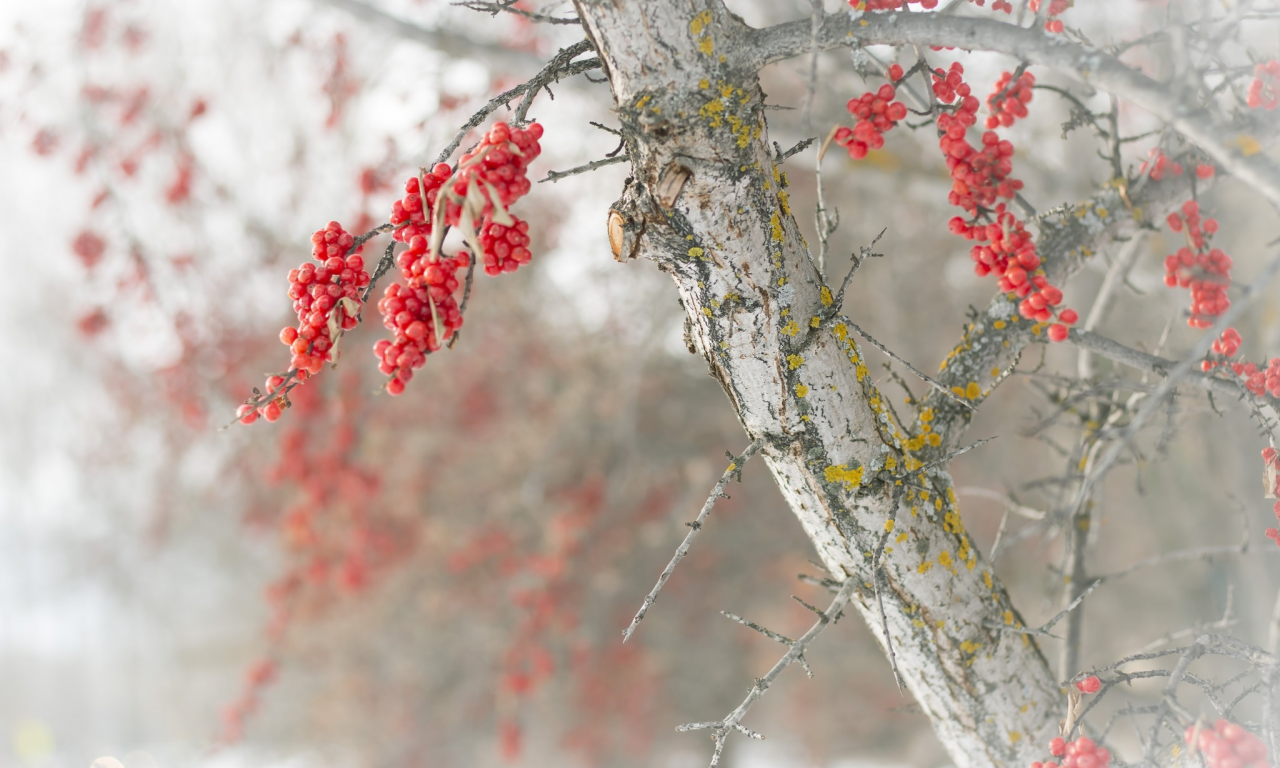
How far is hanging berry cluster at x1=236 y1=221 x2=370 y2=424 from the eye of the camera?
2.97 feet

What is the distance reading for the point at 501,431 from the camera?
5016mm

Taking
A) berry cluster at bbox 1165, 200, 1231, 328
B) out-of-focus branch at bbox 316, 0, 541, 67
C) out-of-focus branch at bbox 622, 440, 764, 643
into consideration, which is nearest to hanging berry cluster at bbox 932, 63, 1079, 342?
berry cluster at bbox 1165, 200, 1231, 328

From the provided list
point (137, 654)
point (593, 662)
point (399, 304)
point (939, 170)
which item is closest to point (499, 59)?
point (939, 170)

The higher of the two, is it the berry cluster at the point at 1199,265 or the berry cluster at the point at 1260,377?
the berry cluster at the point at 1199,265

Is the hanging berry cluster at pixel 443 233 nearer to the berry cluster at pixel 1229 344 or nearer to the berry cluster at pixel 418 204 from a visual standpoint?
the berry cluster at pixel 418 204

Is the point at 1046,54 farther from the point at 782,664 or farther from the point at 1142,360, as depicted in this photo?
the point at 782,664

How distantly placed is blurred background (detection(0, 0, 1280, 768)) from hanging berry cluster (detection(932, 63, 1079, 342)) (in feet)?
2.53

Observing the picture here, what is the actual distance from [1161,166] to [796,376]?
85 cm

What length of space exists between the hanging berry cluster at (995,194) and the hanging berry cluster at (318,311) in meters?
0.90

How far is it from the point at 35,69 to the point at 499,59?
143cm

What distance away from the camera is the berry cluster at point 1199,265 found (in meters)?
1.20

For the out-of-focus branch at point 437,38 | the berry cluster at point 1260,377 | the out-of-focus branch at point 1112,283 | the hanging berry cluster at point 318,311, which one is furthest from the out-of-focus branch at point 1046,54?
the out-of-focus branch at point 437,38

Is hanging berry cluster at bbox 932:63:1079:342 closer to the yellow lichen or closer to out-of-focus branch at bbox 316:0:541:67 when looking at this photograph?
the yellow lichen

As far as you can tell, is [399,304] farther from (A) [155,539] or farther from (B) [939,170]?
(A) [155,539]
